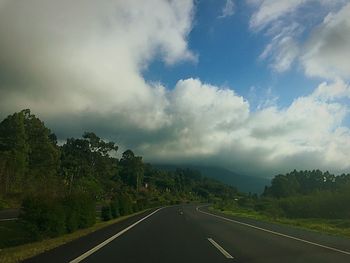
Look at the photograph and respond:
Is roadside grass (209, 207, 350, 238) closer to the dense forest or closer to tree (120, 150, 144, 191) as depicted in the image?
the dense forest

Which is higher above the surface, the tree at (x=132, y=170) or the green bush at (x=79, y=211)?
the tree at (x=132, y=170)

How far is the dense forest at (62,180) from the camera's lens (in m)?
20.2

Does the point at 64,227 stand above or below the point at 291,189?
below

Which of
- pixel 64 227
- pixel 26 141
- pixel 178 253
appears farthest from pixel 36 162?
pixel 178 253

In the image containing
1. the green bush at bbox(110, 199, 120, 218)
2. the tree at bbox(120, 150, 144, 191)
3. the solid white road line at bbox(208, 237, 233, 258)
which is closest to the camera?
the solid white road line at bbox(208, 237, 233, 258)

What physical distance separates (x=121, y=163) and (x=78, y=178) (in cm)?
5600

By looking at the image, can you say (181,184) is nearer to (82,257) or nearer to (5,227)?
(5,227)

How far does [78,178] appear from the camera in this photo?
97188 mm

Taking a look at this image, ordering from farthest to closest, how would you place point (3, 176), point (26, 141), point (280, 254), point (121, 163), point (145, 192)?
point (121, 163), point (145, 192), point (26, 141), point (3, 176), point (280, 254)

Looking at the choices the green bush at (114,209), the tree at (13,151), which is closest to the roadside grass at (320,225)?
the green bush at (114,209)

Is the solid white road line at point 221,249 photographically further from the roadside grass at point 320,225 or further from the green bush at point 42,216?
the roadside grass at point 320,225

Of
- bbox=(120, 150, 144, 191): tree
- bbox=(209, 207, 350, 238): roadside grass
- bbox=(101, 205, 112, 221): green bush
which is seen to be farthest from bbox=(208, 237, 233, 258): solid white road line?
bbox=(120, 150, 144, 191): tree

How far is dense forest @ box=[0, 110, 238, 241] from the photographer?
20.2m

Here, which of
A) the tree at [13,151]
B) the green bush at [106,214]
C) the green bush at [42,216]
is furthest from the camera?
the tree at [13,151]
